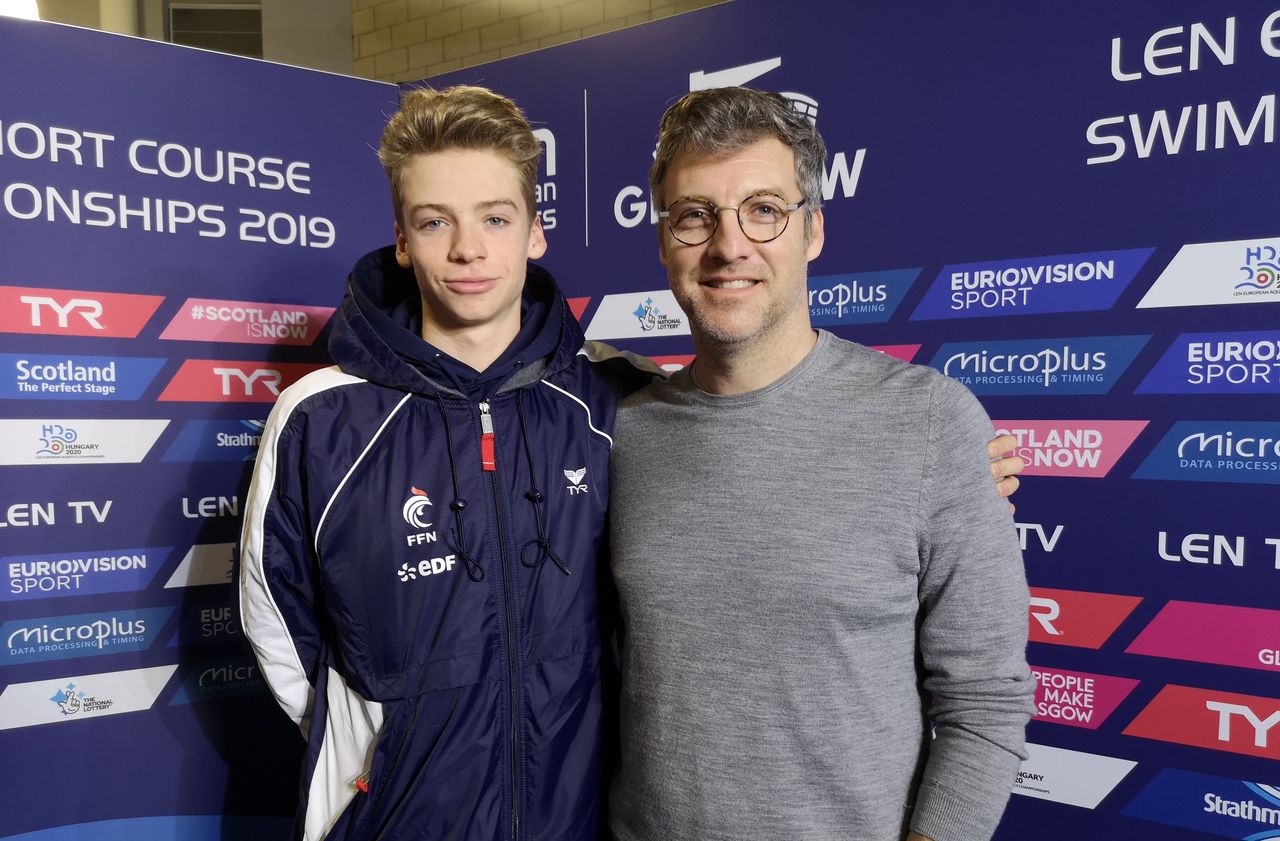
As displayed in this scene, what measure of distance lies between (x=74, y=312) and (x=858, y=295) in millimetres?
1911

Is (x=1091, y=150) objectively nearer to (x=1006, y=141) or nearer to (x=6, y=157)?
(x=1006, y=141)

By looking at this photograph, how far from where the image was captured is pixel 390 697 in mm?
1408

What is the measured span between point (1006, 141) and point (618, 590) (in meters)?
1.47

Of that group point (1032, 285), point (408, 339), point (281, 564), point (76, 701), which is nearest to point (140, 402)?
point (76, 701)

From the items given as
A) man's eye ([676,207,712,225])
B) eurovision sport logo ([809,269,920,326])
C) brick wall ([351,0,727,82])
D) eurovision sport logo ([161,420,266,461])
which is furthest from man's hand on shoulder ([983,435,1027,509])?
brick wall ([351,0,727,82])

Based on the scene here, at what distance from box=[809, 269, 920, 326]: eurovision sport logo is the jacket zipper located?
3.61 feet

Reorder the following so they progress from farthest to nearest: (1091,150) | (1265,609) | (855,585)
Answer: (1091,150) → (1265,609) → (855,585)

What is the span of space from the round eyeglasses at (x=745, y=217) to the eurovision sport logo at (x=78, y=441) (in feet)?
5.19

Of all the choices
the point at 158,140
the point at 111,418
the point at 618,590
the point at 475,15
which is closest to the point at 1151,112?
the point at 618,590

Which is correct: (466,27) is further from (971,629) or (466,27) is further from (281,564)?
(971,629)

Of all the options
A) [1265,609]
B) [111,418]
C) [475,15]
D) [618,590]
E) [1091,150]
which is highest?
[475,15]

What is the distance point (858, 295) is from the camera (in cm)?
241

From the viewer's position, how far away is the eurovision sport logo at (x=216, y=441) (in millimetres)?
2316

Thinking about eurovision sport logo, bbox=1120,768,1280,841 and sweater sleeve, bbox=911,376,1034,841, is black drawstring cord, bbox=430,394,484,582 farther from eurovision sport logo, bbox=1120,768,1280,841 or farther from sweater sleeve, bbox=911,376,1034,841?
eurovision sport logo, bbox=1120,768,1280,841
